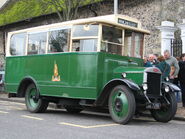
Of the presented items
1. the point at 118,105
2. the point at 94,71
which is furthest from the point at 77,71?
the point at 118,105

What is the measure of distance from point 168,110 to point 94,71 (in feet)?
7.56

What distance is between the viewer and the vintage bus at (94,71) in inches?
369

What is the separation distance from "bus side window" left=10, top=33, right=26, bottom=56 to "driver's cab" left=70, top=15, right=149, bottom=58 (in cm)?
282

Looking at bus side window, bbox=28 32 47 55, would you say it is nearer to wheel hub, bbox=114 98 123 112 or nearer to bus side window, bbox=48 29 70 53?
bus side window, bbox=48 29 70 53

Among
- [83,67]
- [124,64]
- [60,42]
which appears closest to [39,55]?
[60,42]

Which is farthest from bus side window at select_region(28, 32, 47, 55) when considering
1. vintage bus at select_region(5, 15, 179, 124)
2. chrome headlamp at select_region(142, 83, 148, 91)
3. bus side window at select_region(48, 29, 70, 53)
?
chrome headlamp at select_region(142, 83, 148, 91)

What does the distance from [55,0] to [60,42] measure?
10.2 meters

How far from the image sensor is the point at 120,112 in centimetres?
924

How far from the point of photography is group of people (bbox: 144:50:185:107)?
1101 cm

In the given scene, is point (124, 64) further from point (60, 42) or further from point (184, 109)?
point (184, 109)

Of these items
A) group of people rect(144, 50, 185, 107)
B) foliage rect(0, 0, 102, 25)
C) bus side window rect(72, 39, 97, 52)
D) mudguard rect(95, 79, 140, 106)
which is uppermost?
foliage rect(0, 0, 102, 25)

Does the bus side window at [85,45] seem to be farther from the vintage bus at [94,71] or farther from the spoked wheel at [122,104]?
the spoked wheel at [122,104]

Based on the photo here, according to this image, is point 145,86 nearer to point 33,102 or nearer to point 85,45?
point 85,45

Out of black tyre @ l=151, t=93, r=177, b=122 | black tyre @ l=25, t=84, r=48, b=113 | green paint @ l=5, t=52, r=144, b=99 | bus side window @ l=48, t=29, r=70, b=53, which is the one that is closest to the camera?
black tyre @ l=151, t=93, r=177, b=122
